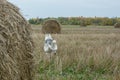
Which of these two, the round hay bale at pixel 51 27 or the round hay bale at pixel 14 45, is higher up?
the round hay bale at pixel 14 45

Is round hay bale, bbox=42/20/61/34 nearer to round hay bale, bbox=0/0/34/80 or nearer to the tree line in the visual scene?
round hay bale, bbox=0/0/34/80

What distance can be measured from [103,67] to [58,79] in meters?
1.95

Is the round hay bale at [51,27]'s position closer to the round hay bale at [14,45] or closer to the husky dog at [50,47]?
the husky dog at [50,47]

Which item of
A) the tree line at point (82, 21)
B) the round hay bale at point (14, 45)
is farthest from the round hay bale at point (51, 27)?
the tree line at point (82, 21)

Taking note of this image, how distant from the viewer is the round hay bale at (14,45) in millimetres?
4645

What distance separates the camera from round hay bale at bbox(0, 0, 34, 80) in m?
4.64

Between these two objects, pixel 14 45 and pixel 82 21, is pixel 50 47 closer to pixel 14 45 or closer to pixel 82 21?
pixel 14 45

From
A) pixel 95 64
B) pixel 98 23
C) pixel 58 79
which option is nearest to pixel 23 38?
pixel 58 79

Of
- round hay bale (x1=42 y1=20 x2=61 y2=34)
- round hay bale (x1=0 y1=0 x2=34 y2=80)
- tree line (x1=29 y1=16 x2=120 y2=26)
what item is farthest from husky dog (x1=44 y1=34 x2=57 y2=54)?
tree line (x1=29 y1=16 x2=120 y2=26)

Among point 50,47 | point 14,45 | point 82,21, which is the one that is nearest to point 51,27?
point 50,47

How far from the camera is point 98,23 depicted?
48156 millimetres

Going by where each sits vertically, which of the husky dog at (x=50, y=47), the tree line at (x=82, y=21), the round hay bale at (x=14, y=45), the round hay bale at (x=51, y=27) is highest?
the round hay bale at (x=14, y=45)

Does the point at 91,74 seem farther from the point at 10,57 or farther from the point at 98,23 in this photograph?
the point at 98,23

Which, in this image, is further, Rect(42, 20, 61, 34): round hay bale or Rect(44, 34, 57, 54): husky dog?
Rect(42, 20, 61, 34): round hay bale
